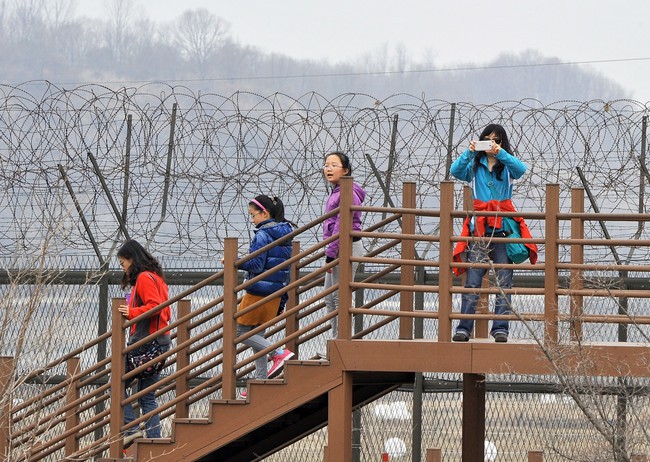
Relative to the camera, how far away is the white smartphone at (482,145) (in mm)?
9406

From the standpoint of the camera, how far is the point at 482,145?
941 cm

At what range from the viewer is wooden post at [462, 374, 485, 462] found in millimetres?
10727

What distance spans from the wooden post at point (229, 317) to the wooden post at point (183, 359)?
448mm

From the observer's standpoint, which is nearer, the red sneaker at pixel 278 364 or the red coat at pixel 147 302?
the red sneaker at pixel 278 364

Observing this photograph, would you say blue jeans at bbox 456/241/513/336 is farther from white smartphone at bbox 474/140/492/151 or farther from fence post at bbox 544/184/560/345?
white smartphone at bbox 474/140/492/151

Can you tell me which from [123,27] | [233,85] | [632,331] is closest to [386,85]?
[233,85]

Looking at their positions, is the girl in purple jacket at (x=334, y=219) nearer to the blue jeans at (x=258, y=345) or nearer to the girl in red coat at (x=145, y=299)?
the blue jeans at (x=258, y=345)

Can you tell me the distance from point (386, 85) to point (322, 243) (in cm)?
11330

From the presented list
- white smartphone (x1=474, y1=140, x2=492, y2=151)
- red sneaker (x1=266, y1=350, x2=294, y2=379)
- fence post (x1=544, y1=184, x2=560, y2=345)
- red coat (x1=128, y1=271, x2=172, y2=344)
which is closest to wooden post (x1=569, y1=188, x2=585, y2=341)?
fence post (x1=544, y1=184, x2=560, y2=345)

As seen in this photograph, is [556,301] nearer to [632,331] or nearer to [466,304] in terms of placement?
[466,304]

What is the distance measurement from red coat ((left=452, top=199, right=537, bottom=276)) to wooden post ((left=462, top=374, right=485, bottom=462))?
1.43 metres

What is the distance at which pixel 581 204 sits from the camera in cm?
954

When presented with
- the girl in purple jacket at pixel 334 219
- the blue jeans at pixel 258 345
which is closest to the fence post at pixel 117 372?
the blue jeans at pixel 258 345

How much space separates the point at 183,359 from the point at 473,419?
7.31 feet
